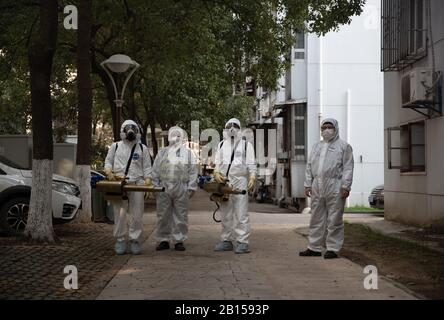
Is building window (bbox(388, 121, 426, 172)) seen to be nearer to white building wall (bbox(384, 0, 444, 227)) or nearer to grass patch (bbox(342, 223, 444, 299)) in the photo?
white building wall (bbox(384, 0, 444, 227))

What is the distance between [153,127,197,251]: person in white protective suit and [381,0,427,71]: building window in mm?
6489

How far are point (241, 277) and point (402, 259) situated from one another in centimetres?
281

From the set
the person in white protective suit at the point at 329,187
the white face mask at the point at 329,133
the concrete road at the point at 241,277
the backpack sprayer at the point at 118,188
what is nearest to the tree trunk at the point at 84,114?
the concrete road at the point at 241,277

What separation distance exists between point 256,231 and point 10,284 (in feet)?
23.8

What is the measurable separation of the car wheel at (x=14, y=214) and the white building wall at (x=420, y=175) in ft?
25.6

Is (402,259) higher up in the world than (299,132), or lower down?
lower down

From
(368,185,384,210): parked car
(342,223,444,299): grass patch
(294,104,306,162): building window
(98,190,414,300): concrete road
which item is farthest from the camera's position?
(294,104,306,162): building window

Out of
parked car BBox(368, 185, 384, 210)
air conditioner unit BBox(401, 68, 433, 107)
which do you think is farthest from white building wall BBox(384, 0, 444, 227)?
parked car BBox(368, 185, 384, 210)

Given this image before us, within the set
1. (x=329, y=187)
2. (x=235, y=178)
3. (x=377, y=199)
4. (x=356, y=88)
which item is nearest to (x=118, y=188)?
(x=235, y=178)

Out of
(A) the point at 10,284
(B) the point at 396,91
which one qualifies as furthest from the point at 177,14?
(A) the point at 10,284

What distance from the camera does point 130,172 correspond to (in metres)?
10.4

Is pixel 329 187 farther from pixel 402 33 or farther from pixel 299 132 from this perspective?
pixel 299 132

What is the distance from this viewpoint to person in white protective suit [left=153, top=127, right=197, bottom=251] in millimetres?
10703

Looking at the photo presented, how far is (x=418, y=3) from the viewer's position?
1512 cm
